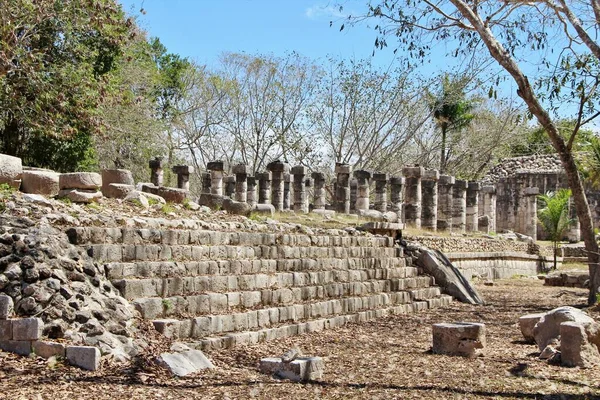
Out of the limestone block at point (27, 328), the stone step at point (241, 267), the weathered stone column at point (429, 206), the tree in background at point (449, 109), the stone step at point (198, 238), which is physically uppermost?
the tree in background at point (449, 109)

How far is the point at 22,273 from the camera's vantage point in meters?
6.99

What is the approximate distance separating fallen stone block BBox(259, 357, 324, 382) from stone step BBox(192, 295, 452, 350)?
1.05m

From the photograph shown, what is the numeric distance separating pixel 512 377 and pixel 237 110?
93.1 ft

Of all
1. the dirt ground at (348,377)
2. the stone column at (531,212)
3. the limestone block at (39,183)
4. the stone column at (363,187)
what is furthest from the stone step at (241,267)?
the stone column at (531,212)

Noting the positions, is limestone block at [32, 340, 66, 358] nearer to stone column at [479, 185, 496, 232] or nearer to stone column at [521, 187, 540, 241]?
stone column at [479, 185, 496, 232]

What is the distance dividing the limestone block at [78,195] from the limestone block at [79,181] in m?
0.07

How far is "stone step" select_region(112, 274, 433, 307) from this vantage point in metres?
8.05

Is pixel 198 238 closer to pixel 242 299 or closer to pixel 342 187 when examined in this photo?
pixel 242 299

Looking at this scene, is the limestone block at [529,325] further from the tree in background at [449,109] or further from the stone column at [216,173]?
the tree in background at [449,109]

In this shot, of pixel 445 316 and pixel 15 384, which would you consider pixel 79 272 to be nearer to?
pixel 15 384

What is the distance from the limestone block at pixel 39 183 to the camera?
11.4m

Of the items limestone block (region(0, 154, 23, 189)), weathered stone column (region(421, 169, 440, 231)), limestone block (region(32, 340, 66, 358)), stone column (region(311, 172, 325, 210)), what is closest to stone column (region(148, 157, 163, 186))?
stone column (region(311, 172, 325, 210))

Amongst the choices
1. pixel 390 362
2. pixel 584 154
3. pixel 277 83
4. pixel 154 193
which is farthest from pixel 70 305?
pixel 277 83

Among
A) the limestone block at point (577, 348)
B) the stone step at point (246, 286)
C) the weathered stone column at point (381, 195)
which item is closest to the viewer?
the limestone block at point (577, 348)
